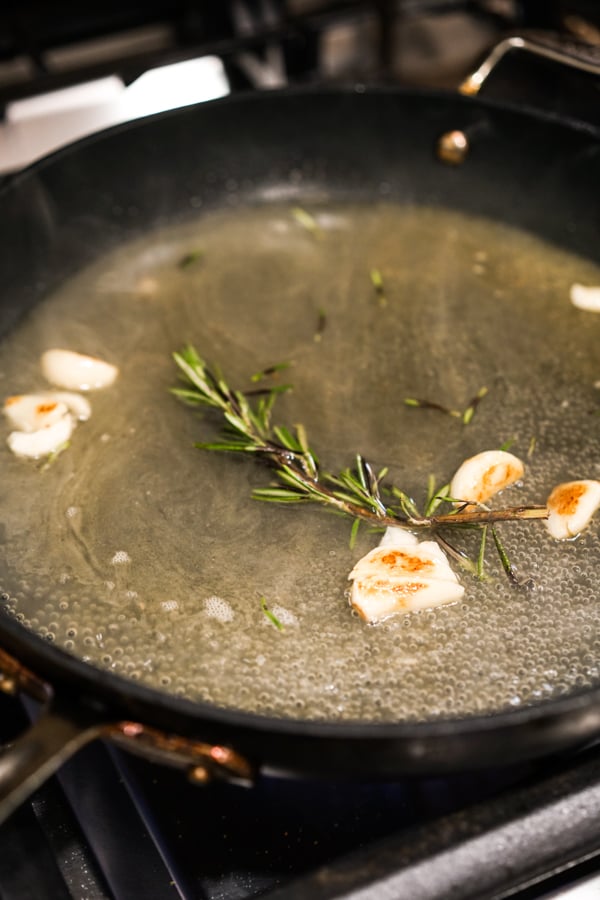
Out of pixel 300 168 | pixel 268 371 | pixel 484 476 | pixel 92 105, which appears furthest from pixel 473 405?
pixel 92 105

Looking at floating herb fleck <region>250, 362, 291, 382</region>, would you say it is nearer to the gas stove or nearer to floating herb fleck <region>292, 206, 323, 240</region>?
floating herb fleck <region>292, 206, 323, 240</region>

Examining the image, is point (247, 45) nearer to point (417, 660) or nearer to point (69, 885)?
point (417, 660)

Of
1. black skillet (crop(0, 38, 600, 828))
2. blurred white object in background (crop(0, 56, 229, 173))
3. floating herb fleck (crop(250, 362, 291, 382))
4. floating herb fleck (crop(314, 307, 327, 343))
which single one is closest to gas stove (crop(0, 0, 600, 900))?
floating herb fleck (crop(250, 362, 291, 382))

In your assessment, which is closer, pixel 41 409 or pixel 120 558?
pixel 120 558

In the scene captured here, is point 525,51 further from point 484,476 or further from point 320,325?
point 484,476

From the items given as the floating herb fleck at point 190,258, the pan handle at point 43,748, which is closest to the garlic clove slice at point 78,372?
the floating herb fleck at point 190,258

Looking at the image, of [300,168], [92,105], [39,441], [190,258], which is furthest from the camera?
[92,105]
